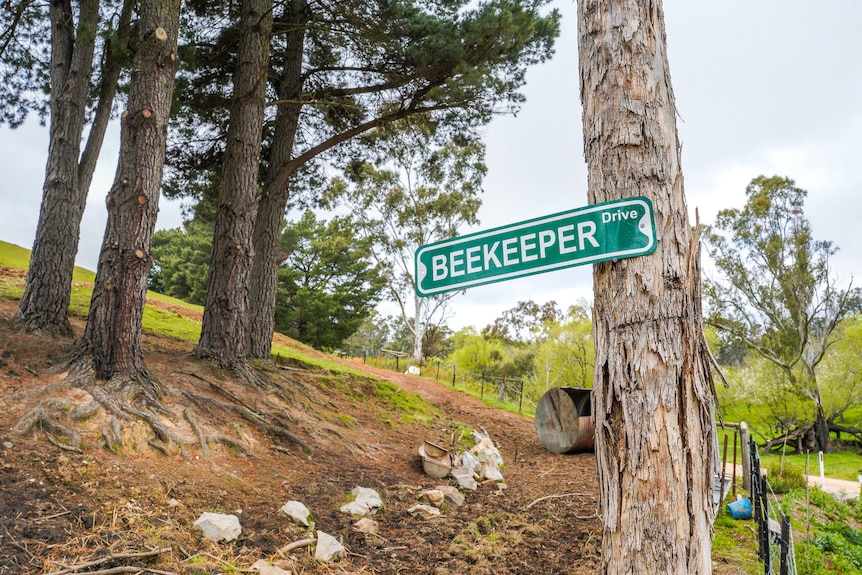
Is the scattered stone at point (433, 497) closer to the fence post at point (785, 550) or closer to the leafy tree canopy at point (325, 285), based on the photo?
the fence post at point (785, 550)

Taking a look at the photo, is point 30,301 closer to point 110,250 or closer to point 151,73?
point 110,250

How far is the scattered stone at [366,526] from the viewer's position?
4.66 metres

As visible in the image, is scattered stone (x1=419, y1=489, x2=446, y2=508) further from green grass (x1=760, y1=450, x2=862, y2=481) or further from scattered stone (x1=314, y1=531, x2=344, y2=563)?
green grass (x1=760, y1=450, x2=862, y2=481)

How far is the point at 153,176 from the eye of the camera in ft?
19.1

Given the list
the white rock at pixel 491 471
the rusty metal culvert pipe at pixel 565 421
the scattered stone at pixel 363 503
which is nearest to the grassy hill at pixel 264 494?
the scattered stone at pixel 363 503

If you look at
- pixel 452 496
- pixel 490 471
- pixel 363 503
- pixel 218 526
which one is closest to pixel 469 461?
pixel 490 471

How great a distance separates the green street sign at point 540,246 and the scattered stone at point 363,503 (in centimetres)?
372

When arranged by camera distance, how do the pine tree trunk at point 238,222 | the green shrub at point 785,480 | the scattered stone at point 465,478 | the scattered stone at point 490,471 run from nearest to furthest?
the scattered stone at point 465,478
the scattered stone at point 490,471
the pine tree trunk at point 238,222
the green shrub at point 785,480

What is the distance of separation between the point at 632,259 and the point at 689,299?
192 millimetres

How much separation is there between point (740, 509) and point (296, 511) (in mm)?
4970

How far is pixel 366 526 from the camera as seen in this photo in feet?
15.5

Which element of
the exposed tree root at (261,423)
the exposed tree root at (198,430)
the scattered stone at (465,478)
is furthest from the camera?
the scattered stone at (465,478)

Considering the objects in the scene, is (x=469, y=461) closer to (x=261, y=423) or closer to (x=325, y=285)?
(x=261, y=423)

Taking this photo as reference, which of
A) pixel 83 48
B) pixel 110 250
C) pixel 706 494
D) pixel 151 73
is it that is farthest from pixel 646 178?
pixel 83 48
